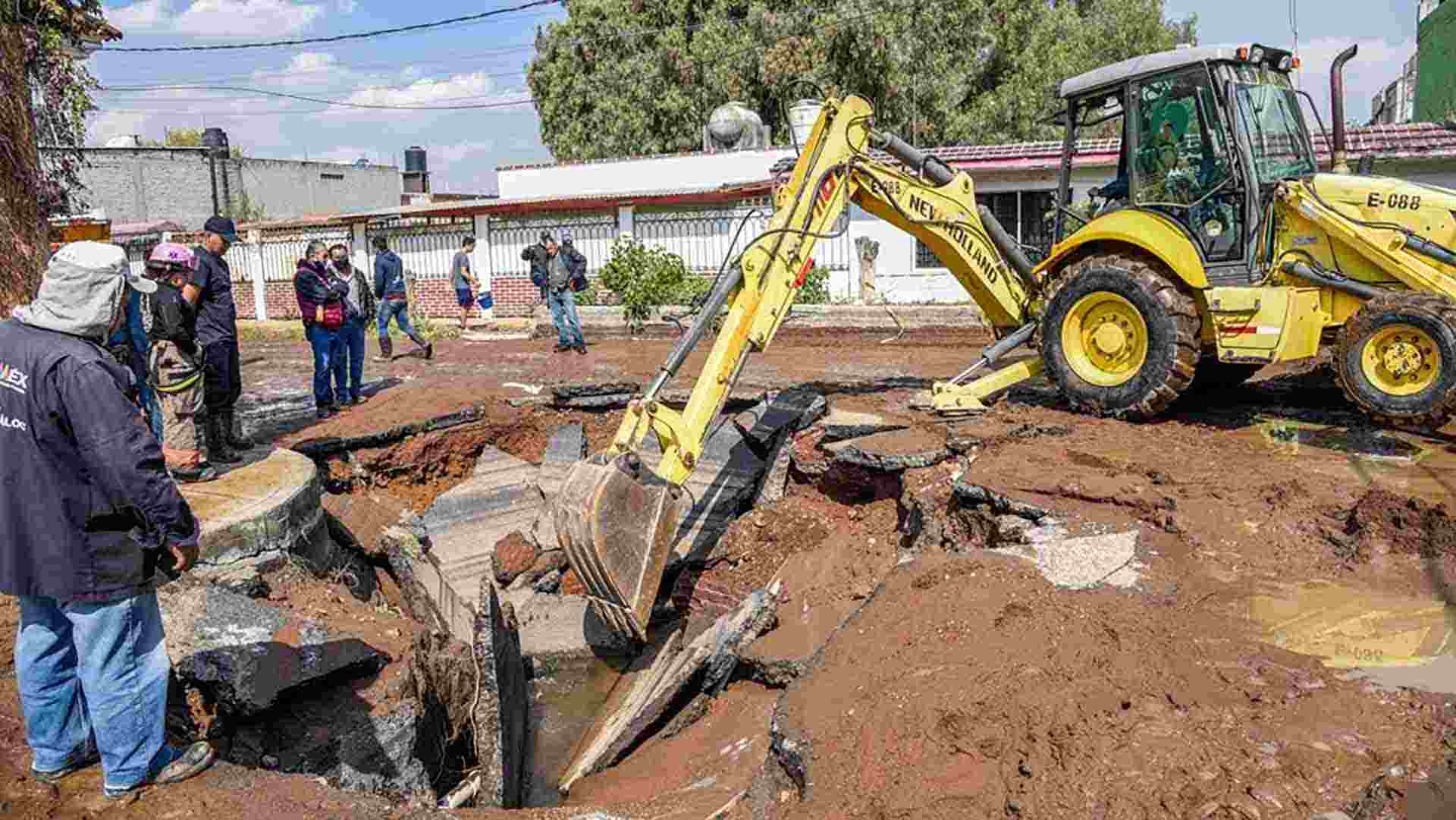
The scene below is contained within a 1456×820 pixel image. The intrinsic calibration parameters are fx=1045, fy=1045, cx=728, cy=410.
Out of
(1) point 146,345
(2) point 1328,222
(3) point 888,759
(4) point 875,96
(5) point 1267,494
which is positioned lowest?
(3) point 888,759

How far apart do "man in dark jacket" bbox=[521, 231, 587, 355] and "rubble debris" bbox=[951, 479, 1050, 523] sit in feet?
26.4

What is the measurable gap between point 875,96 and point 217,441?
1998 cm

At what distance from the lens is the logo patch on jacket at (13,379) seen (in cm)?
340

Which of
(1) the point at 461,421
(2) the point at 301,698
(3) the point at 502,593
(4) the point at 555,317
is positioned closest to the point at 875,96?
(4) the point at 555,317

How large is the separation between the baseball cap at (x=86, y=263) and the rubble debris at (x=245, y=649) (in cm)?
209

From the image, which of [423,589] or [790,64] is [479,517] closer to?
[423,589]

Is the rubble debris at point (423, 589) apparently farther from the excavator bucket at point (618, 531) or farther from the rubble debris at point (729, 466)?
the rubble debris at point (729, 466)

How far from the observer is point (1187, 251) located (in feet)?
23.8

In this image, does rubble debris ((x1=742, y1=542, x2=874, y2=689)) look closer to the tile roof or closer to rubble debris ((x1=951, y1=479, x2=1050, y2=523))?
rubble debris ((x1=951, y1=479, x2=1050, y2=523))

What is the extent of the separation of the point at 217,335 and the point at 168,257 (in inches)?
29.9

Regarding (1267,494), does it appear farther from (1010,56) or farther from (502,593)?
(1010,56)

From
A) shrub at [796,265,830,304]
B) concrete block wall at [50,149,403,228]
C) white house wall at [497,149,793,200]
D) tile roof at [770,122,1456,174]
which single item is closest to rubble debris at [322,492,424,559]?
tile roof at [770,122,1456,174]

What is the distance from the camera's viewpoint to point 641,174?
71.1 ft

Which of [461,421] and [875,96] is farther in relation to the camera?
[875,96]
